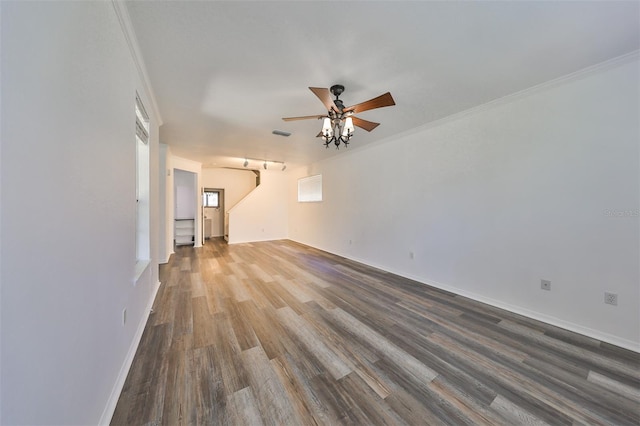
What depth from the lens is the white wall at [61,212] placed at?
658mm

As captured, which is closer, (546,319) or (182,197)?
(546,319)

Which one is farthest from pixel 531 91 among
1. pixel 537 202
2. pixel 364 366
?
pixel 364 366

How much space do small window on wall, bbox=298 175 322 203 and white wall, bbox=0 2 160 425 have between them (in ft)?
16.6

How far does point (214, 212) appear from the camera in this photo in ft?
28.6

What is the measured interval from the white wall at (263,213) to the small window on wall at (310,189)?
100 cm

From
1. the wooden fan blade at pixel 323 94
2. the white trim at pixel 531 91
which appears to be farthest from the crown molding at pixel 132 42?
the white trim at pixel 531 91

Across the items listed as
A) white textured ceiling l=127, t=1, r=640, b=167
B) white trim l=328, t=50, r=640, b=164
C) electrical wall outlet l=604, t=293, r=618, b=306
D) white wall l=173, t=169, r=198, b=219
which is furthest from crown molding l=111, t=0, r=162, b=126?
white wall l=173, t=169, r=198, b=219

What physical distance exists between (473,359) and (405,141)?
319 cm

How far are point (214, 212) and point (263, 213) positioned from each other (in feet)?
7.64

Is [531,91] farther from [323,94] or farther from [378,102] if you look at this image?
[323,94]

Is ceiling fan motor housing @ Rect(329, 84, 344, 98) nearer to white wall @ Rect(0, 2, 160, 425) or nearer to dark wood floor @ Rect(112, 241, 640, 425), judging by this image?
white wall @ Rect(0, 2, 160, 425)

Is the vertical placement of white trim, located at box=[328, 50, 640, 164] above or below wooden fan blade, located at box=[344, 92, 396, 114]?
above

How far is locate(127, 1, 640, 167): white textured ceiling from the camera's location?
5.09 feet

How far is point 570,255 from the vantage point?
2.34 m
